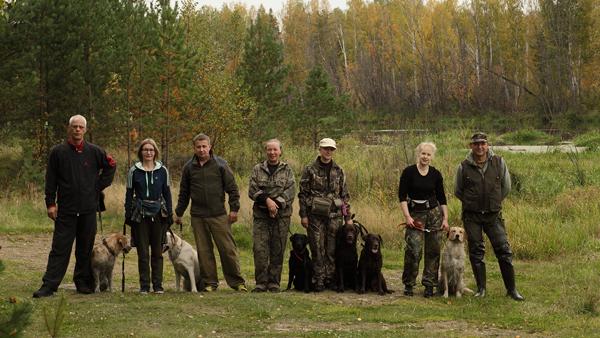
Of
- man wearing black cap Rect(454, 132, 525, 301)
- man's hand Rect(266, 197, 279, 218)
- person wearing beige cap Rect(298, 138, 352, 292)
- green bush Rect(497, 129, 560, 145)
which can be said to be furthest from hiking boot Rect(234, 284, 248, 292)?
green bush Rect(497, 129, 560, 145)

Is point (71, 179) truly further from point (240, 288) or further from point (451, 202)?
point (451, 202)

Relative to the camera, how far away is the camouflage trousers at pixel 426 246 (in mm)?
9328

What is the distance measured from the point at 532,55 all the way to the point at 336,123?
24.2 meters

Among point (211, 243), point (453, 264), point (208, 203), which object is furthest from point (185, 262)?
point (453, 264)

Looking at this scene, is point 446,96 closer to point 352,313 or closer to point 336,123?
point 336,123

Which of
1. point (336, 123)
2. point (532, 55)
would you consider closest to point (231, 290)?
point (336, 123)

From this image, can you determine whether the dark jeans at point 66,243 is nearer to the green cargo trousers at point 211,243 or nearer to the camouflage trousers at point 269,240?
the green cargo trousers at point 211,243

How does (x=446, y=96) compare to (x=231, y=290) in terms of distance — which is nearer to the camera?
(x=231, y=290)

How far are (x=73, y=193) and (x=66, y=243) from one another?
571mm

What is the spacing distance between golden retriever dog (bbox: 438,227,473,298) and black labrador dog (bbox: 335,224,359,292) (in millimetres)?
1018

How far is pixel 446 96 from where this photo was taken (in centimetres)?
5441

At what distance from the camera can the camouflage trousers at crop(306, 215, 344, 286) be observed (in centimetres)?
942

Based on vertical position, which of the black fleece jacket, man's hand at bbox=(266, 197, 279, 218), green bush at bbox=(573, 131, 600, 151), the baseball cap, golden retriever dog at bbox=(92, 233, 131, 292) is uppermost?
green bush at bbox=(573, 131, 600, 151)

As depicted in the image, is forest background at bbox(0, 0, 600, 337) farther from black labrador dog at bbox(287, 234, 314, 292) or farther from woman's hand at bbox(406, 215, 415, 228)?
woman's hand at bbox(406, 215, 415, 228)
